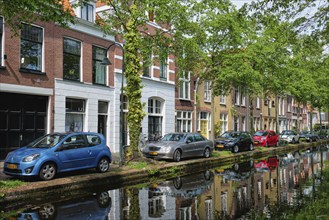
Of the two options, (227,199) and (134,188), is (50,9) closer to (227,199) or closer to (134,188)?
(134,188)

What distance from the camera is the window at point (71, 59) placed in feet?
63.9

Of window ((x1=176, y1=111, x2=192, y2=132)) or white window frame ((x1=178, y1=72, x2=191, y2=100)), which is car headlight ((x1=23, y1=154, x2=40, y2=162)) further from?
white window frame ((x1=178, y1=72, x2=191, y2=100))

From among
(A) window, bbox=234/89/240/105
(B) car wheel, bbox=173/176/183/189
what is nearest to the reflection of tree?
(B) car wheel, bbox=173/176/183/189

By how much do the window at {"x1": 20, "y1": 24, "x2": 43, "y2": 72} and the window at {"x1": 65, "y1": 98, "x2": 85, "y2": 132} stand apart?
8.83ft

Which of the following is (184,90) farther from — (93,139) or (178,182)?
(178,182)

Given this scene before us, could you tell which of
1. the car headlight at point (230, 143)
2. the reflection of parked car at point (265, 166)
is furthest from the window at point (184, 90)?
the reflection of parked car at point (265, 166)

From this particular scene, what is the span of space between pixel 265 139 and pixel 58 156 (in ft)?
70.2

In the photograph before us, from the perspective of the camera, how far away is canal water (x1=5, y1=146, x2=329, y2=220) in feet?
26.1

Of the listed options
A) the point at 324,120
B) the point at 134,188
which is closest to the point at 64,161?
the point at 134,188

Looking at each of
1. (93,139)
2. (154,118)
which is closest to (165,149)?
(93,139)

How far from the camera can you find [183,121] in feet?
99.8

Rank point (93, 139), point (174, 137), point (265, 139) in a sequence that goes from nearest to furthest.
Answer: point (93, 139)
point (174, 137)
point (265, 139)

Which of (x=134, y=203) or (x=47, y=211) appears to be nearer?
(x=47, y=211)

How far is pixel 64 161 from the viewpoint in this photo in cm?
1177
